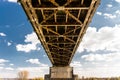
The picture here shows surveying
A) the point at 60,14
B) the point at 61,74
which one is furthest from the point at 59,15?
the point at 61,74

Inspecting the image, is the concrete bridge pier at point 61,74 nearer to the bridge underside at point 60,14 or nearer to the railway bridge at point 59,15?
the railway bridge at point 59,15

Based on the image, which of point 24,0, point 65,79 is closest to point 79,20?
point 24,0

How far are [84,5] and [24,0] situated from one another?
4112 millimetres

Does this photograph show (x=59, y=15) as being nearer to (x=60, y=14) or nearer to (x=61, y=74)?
(x=60, y=14)

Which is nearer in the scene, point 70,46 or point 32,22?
point 32,22

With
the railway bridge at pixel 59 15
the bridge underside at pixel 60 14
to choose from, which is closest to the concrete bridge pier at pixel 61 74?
the railway bridge at pixel 59 15

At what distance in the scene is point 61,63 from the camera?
4825 cm

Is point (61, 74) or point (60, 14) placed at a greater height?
point (60, 14)

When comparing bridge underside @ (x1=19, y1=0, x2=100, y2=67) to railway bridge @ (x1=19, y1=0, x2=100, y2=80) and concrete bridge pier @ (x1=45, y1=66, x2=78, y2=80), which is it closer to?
railway bridge @ (x1=19, y1=0, x2=100, y2=80)

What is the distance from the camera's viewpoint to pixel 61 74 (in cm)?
4597

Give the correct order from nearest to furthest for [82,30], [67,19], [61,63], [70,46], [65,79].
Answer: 1. [67,19]
2. [82,30]
3. [70,46]
4. [65,79]
5. [61,63]

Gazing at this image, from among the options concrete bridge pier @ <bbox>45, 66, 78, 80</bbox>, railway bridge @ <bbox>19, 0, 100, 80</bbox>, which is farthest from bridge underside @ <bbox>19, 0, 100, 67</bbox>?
concrete bridge pier @ <bbox>45, 66, 78, 80</bbox>

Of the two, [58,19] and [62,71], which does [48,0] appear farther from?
[62,71]

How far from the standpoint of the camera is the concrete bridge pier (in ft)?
149
